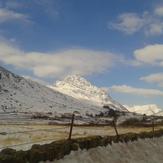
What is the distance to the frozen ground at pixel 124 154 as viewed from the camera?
22200mm

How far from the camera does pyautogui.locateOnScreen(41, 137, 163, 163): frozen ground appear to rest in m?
22.2

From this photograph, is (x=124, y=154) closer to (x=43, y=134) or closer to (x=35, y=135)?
(x=43, y=134)

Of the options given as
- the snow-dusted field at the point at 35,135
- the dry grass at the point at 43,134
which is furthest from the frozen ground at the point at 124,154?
the dry grass at the point at 43,134

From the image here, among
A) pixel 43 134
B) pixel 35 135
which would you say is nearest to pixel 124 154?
pixel 43 134

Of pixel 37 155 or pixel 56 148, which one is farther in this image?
pixel 56 148

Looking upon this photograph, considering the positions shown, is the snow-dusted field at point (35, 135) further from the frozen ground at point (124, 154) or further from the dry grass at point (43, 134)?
the frozen ground at point (124, 154)

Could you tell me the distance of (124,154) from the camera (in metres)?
27.0

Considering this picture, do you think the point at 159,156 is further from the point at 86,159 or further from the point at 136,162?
the point at 86,159

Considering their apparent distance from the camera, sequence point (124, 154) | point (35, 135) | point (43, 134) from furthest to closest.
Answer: point (35, 135), point (43, 134), point (124, 154)

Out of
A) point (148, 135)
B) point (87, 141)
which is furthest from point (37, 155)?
point (148, 135)

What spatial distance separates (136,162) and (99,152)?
3515mm

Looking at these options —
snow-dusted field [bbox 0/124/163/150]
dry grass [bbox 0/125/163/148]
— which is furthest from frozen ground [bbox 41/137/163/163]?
dry grass [bbox 0/125/163/148]

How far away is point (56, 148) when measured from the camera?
20219 millimetres

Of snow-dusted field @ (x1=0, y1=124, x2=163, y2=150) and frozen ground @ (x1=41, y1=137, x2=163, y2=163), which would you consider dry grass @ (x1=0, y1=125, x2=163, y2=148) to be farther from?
frozen ground @ (x1=41, y1=137, x2=163, y2=163)
